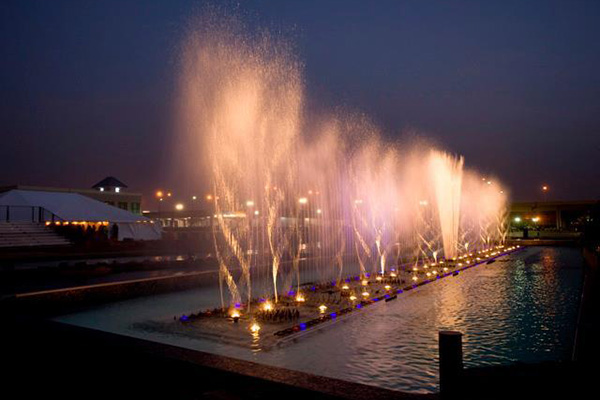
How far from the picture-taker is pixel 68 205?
120ft

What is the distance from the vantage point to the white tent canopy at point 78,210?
112 ft

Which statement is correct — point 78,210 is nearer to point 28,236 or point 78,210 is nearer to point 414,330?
point 28,236

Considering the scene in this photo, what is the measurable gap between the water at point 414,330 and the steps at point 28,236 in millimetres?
20257

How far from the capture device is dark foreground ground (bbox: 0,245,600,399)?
4629mm

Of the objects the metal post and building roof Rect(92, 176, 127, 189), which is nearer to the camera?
the metal post

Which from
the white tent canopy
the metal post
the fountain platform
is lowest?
the fountain platform

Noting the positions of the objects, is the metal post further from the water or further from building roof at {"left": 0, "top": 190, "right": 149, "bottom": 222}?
building roof at {"left": 0, "top": 190, "right": 149, "bottom": 222}

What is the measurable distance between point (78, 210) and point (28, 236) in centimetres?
540

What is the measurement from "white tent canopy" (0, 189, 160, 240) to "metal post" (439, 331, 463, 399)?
113ft

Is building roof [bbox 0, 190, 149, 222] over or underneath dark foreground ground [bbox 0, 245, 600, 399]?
over

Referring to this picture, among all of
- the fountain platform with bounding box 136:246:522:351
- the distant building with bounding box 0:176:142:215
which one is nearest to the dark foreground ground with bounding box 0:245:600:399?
the fountain platform with bounding box 136:246:522:351

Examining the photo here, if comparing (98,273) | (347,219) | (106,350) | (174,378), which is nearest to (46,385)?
(106,350)

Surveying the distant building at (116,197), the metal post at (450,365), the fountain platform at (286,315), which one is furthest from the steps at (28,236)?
the metal post at (450,365)

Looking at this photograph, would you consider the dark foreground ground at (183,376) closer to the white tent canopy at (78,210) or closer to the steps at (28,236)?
the steps at (28,236)
